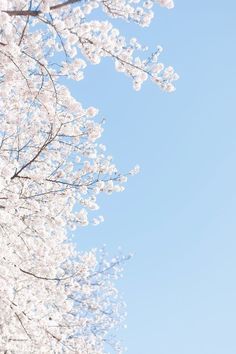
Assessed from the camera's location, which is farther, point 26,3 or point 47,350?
point 47,350

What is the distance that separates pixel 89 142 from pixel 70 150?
0.39 meters

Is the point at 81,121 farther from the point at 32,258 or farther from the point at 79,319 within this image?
the point at 79,319

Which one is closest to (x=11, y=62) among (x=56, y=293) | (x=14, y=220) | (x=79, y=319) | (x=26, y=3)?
(x=26, y=3)

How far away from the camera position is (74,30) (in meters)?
4.89

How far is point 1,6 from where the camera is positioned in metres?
4.23

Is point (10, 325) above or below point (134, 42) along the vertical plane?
below

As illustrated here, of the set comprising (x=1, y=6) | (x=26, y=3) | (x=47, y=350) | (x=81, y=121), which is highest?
(x=81, y=121)

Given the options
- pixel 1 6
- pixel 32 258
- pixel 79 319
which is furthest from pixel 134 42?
pixel 79 319

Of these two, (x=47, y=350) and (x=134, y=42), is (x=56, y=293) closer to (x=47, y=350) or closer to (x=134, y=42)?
(x=47, y=350)

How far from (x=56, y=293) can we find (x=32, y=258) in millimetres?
902

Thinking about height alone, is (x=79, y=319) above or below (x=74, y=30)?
above

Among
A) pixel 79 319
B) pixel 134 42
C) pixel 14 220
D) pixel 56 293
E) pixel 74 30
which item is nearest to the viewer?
pixel 74 30

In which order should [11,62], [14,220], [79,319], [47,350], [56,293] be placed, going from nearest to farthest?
[11,62], [14,220], [47,350], [56,293], [79,319]

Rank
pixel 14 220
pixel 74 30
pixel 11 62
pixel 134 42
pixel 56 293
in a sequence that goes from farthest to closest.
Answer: pixel 56 293
pixel 14 220
pixel 134 42
pixel 11 62
pixel 74 30
